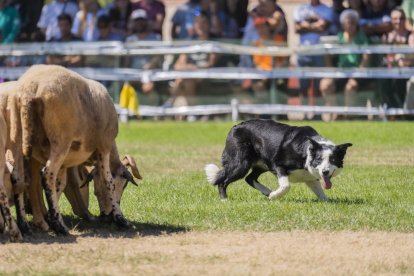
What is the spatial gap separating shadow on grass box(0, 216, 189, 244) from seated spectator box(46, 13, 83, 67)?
559 inches

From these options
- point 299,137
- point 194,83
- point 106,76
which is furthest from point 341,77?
point 299,137

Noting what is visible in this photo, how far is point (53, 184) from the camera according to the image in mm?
8086

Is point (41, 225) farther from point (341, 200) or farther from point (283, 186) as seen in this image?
point (341, 200)

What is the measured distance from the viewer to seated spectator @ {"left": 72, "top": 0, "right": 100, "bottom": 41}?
2411 centimetres

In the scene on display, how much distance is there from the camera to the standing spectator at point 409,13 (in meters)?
20.4

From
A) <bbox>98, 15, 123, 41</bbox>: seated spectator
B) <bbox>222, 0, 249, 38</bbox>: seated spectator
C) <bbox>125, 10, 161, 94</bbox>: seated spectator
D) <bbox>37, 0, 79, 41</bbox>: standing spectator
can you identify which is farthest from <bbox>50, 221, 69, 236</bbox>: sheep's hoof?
<bbox>37, 0, 79, 41</bbox>: standing spectator

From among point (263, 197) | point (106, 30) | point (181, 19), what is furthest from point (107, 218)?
point (106, 30)

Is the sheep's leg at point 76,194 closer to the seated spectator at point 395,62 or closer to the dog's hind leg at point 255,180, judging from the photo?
the dog's hind leg at point 255,180

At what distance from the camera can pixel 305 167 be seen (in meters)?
10.1

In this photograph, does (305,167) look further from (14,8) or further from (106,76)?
(14,8)

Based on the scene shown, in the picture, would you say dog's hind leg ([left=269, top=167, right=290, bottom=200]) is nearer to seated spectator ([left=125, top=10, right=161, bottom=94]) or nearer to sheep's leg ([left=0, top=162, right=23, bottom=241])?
sheep's leg ([left=0, top=162, right=23, bottom=241])

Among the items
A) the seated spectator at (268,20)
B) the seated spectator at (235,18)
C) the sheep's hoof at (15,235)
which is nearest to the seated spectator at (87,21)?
the seated spectator at (235,18)

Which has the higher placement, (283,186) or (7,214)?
(7,214)

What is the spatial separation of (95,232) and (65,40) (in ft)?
52.5
